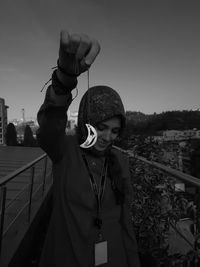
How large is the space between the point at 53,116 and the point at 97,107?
0.30m

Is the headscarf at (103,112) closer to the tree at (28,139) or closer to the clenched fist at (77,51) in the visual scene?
the clenched fist at (77,51)

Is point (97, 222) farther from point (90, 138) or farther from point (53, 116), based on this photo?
point (53, 116)

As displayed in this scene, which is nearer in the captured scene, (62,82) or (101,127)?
(62,82)

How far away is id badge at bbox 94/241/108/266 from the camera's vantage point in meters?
1.41

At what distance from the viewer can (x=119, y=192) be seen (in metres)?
1.48

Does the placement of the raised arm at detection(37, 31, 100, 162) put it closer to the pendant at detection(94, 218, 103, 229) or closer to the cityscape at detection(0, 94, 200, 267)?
the pendant at detection(94, 218, 103, 229)

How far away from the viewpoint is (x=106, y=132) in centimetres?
147

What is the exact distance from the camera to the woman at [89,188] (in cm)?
134

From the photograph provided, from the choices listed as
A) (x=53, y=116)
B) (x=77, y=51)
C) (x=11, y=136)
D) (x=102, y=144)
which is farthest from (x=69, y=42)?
(x=11, y=136)

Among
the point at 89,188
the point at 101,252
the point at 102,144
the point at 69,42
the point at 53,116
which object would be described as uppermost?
the point at 69,42

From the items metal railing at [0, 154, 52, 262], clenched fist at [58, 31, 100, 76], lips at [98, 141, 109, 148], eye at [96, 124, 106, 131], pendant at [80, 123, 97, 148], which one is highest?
clenched fist at [58, 31, 100, 76]

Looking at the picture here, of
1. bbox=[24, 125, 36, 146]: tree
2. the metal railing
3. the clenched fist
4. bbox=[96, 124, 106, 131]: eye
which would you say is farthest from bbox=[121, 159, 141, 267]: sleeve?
bbox=[24, 125, 36, 146]: tree

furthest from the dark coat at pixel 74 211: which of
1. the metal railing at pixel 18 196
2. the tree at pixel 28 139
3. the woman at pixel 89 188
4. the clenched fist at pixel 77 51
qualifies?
the tree at pixel 28 139

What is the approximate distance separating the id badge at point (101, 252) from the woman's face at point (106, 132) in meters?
0.46
